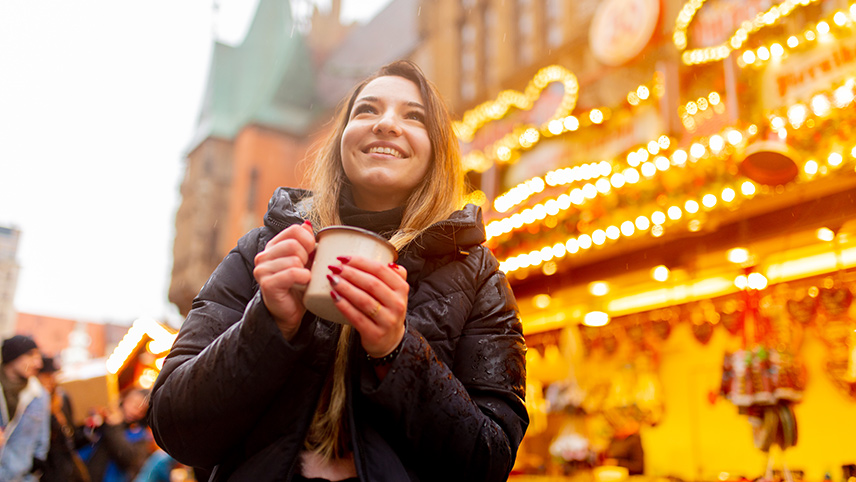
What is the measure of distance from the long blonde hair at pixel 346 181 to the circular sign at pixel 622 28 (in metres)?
7.11

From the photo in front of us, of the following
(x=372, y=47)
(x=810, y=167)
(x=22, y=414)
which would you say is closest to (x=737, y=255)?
(x=810, y=167)

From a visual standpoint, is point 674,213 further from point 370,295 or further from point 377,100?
point 370,295

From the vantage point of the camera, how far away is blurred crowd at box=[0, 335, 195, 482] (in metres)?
4.82

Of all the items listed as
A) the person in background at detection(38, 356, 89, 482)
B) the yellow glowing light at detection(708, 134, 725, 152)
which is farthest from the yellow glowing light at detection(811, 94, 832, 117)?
the person in background at detection(38, 356, 89, 482)

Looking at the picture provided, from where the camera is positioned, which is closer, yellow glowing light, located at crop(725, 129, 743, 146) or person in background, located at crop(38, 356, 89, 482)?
yellow glowing light, located at crop(725, 129, 743, 146)

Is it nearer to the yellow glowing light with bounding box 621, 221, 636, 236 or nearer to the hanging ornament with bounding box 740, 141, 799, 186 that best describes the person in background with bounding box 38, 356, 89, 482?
the yellow glowing light with bounding box 621, 221, 636, 236

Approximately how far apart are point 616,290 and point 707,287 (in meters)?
0.99

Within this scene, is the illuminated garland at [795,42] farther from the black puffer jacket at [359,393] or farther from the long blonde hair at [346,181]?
the black puffer jacket at [359,393]

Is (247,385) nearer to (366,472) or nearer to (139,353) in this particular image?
(366,472)

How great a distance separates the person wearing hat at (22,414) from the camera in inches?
188

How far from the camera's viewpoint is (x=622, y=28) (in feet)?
27.5

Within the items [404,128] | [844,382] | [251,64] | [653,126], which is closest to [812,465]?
[844,382]

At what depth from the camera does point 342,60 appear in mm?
25359

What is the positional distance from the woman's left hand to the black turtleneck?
0.41m
